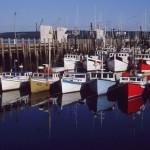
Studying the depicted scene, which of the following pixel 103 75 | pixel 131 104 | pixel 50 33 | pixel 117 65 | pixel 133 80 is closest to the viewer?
pixel 131 104

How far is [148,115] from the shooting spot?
3391 centimetres

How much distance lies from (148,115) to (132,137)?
623cm

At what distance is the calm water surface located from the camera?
2672 cm

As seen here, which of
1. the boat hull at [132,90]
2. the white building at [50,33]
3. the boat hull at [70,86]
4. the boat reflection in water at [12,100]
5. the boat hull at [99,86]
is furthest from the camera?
the white building at [50,33]

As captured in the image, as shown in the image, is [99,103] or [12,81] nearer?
[99,103]

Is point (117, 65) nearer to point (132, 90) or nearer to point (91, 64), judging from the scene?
point (91, 64)

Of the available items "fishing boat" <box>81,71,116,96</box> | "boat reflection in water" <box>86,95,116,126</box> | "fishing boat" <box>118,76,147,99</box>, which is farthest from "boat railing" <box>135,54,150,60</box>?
"boat reflection in water" <box>86,95,116,126</box>

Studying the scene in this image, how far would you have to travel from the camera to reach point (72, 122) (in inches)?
1252

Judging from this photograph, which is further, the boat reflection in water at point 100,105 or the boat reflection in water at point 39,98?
the boat reflection in water at point 39,98

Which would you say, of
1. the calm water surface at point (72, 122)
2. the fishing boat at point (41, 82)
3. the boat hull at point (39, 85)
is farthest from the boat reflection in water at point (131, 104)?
the boat hull at point (39, 85)

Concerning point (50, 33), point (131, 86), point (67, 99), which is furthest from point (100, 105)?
point (50, 33)

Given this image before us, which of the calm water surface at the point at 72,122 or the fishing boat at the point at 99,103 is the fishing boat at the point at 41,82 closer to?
the calm water surface at the point at 72,122

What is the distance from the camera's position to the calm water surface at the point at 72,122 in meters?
26.7

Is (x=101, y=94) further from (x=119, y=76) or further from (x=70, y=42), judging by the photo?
(x=70, y=42)
